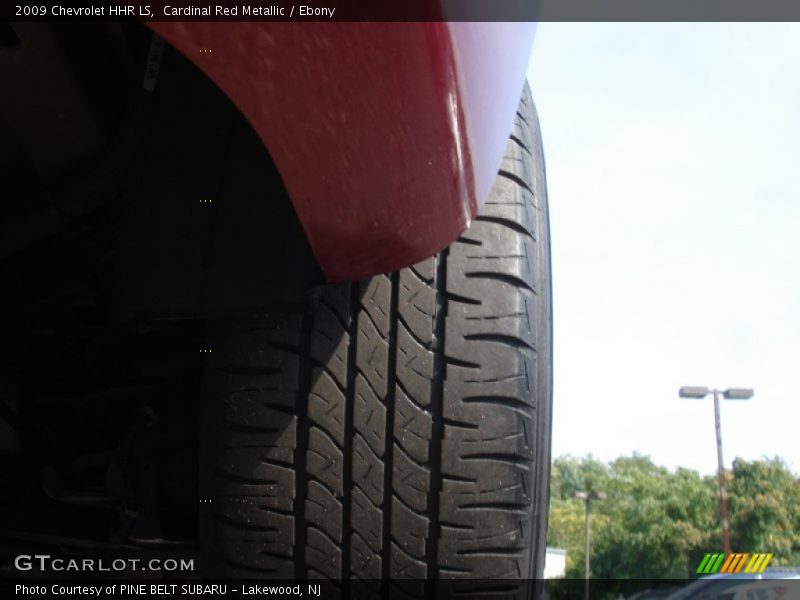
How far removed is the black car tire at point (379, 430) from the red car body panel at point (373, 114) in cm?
20

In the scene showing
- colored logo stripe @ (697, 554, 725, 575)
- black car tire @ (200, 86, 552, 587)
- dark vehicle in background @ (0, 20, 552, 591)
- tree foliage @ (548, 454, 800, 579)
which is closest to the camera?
dark vehicle in background @ (0, 20, 552, 591)

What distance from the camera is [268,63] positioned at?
0.96 m

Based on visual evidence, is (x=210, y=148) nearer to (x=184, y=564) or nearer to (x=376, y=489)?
(x=376, y=489)

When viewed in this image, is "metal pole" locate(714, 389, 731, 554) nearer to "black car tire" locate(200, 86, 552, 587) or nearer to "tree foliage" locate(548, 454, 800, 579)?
"tree foliage" locate(548, 454, 800, 579)

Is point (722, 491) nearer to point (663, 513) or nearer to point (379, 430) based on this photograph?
point (663, 513)

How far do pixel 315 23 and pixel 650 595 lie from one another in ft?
7.10

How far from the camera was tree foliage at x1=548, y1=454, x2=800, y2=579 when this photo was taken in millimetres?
18453

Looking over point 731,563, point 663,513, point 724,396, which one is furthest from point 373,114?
point 663,513

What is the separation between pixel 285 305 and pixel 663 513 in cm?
2670

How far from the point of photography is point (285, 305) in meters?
1.31

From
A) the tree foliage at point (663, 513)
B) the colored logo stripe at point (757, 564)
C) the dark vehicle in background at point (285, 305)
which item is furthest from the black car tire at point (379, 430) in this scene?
the colored logo stripe at point (757, 564)

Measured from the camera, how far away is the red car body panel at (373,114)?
945 millimetres

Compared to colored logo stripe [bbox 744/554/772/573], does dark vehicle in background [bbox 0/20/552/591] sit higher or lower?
higher

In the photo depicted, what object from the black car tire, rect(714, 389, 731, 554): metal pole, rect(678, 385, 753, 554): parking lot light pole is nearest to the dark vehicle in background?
the black car tire
